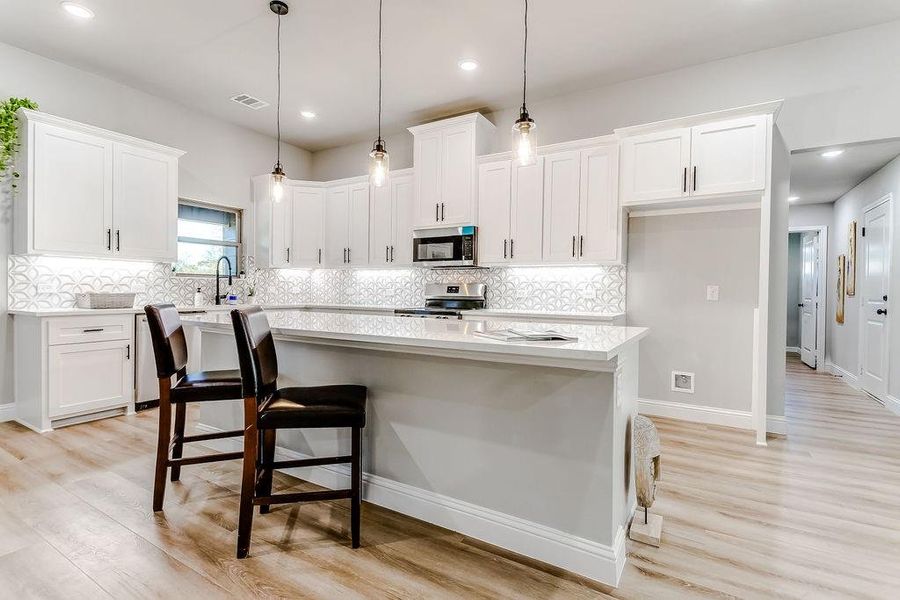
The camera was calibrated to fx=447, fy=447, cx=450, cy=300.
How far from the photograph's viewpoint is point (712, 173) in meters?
3.36

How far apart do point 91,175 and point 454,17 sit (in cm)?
327

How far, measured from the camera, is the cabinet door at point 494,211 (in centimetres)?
433

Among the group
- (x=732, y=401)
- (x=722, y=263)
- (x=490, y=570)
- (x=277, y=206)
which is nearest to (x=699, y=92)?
(x=722, y=263)

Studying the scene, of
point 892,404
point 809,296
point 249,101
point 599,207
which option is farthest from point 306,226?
point 809,296

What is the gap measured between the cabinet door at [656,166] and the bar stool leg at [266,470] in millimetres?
3178

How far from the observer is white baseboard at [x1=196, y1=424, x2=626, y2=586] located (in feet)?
5.51

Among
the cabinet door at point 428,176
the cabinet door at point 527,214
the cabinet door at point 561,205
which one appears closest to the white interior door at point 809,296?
the cabinet door at point 561,205

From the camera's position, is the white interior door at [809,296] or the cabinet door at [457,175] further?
the white interior door at [809,296]

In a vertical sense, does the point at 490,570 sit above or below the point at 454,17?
below

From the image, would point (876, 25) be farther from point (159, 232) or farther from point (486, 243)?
point (159, 232)

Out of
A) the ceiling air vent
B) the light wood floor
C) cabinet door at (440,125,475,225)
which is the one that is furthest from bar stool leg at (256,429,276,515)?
the ceiling air vent

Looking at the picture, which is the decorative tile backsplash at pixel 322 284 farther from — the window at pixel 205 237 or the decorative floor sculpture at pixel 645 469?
the decorative floor sculpture at pixel 645 469

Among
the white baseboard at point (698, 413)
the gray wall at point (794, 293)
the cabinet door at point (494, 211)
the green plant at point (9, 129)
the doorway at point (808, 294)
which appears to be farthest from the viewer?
the gray wall at point (794, 293)

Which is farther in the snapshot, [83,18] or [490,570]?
[83,18]
